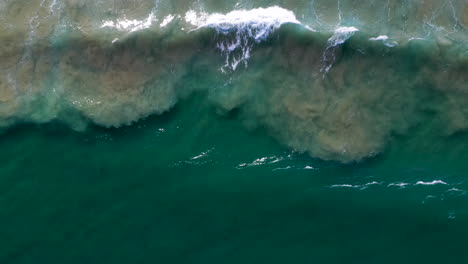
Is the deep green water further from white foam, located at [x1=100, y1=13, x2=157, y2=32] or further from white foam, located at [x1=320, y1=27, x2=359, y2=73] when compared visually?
white foam, located at [x1=320, y1=27, x2=359, y2=73]

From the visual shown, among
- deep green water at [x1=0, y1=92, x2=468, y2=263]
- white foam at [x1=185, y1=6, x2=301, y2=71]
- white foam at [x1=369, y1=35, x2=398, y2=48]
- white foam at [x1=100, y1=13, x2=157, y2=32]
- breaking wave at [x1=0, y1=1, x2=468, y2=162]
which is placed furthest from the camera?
white foam at [x1=100, y1=13, x2=157, y2=32]

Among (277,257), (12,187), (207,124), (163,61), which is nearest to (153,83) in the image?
(163,61)

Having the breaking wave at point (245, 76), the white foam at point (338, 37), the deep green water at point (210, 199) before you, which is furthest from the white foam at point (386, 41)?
the deep green water at point (210, 199)

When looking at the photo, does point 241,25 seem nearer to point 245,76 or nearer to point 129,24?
point 245,76

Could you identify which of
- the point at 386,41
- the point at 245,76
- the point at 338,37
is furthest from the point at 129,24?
the point at 386,41

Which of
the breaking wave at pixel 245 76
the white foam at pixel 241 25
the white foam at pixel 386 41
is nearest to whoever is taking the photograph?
the white foam at pixel 386 41

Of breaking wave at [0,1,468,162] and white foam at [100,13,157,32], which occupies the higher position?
white foam at [100,13,157,32]

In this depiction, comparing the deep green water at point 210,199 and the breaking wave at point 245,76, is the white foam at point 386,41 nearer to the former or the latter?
the breaking wave at point 245,76

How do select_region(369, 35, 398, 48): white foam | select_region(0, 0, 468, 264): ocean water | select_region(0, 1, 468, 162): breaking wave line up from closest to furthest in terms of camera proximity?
select_region(0, 0, 468, 264): ocean water → select_region(369, 35, 398, 48): white foam → select_region(0, 1, 468, 162): breaking wave

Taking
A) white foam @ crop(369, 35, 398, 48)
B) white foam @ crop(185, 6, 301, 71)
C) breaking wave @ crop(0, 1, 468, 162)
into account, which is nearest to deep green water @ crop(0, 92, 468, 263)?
breaking wave @ crop(0, 1, 468, 162)
